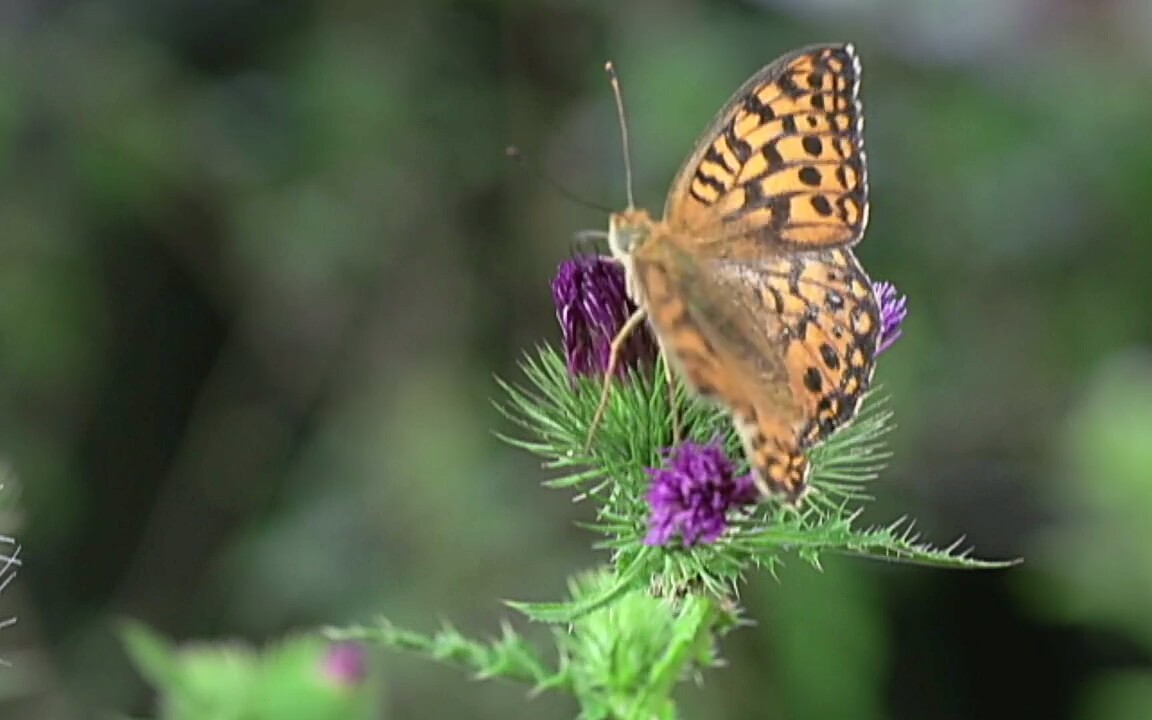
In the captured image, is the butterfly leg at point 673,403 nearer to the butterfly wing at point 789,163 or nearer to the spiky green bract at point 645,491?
the spiky green bract at point 645,491

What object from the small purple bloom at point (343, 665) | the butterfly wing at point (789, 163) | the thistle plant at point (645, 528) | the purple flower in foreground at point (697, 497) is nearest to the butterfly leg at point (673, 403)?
the thistle plant at point (645, 528)

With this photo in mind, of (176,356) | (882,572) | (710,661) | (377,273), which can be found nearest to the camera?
(710,661)

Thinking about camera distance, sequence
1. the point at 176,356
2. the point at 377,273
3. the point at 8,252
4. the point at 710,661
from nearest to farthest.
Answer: the point at 710,661 → the point at 8,252 → the point at 377,273 → the point at 176,356

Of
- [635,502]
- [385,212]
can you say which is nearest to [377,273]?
[385,212]

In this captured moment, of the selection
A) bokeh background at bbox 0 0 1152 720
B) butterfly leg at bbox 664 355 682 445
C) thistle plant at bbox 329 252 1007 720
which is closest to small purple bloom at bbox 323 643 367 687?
Answer: thistle plant at bbox 329 252 1007 720

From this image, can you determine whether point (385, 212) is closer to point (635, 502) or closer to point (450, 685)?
point (450, 685)

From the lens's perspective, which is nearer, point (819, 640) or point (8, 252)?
point (819, 640)

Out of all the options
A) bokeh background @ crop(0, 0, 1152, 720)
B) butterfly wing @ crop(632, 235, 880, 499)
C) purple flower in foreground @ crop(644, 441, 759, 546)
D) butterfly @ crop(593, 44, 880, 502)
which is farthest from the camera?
bokeh background @ crop(0, 0, 1152, 720)

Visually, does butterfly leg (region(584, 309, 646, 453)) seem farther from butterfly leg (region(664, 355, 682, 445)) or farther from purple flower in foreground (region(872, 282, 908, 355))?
purple flower in foreground (region(872, 282, 908, 355))
